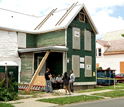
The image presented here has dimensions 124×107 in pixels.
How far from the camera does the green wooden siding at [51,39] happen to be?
67.1 ft

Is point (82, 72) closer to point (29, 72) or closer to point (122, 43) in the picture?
point (29, 72)

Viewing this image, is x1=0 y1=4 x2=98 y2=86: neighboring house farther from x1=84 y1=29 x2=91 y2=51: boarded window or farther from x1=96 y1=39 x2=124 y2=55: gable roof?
x1=96 y1=39 x2=124 y2=55: gable roof

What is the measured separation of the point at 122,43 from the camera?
3659 cm

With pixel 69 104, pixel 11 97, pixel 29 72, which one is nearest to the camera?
pixel 69 104

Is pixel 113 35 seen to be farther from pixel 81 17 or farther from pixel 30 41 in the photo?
pixel 30 41

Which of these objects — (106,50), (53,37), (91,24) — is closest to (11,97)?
(53,37)

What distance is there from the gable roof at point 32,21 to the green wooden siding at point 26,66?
2.74 metres

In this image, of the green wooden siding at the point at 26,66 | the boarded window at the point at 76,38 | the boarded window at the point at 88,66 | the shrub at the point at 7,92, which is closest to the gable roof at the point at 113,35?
the boarded window at the point at 88,66

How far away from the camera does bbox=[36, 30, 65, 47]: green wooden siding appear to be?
20.5m

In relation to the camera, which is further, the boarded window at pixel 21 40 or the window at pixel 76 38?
the boarded window at pixel 21 40

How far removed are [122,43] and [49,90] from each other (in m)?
22.9

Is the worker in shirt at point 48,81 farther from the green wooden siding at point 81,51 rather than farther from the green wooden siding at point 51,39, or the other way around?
the green wooden siding at point 51,39

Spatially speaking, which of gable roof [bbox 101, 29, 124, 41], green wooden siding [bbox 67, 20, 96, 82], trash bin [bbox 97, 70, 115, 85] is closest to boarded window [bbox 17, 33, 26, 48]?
green wooden siding [bbox 67, 20, 96, 82]

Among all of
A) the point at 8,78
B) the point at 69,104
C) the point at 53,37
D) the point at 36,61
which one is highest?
the point at 53,37
